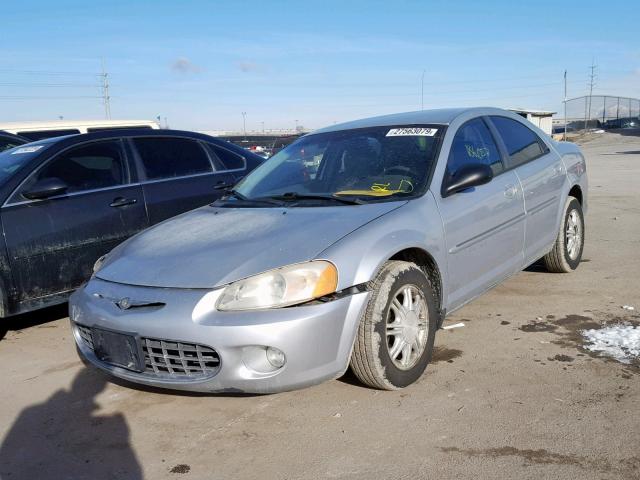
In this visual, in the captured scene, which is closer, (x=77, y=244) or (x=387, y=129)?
(x=387, y=129)

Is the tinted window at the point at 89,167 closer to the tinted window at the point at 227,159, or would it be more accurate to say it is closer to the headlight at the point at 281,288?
the tinted window at the point at 227,159

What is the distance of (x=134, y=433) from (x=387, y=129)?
2.54m

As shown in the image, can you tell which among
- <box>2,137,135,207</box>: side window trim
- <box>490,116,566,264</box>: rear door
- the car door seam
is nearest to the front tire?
the car door seam

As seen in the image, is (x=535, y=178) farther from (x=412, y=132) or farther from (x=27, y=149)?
(x=27, y=149)

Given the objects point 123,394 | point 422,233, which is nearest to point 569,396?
point 422,233

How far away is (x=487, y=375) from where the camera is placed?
11.5 ft

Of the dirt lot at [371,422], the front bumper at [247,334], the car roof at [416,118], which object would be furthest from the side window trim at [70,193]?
the front bumper at [247,334]

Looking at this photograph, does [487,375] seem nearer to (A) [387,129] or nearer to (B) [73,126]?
(A) [387,129]

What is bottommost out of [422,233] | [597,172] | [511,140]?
[597,172]

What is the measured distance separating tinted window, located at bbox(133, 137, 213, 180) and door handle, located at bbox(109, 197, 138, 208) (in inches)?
14.1

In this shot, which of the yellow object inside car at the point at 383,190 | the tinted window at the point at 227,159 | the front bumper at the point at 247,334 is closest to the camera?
the front bumper at the point at 247,334

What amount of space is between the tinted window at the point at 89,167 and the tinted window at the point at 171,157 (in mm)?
248

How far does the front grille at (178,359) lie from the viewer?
2.91 m

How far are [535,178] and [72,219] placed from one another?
3.66 metres
